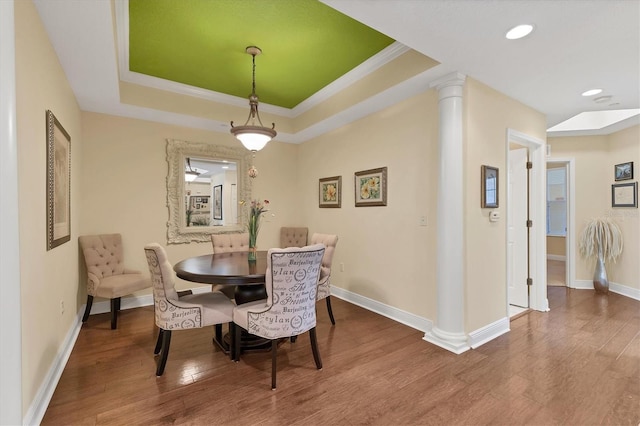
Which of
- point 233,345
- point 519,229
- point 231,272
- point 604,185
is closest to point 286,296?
point 231,272

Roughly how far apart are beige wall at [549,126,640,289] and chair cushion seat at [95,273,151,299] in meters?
6.55

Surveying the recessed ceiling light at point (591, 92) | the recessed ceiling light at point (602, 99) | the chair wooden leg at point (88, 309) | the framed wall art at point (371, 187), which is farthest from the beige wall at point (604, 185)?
the chair wooden leg at point (88, 309)

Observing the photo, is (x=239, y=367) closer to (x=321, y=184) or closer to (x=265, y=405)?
(x=265, y=405)

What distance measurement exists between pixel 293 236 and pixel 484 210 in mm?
2781

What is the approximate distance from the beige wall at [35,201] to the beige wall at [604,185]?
6565 mm

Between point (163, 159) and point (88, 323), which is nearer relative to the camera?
point (88, 323)

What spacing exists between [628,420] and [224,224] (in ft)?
14.6

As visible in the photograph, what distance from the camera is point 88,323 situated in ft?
10.5

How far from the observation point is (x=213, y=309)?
232 cm

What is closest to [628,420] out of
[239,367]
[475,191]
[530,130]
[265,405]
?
[475,191]

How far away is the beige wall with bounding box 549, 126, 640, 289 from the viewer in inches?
169

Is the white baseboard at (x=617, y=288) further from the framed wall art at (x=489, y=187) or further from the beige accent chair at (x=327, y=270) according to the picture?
the beige accent chair at (x=327, y=270)

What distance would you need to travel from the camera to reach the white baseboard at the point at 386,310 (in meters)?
3.05

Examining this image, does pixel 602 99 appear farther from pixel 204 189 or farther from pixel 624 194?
pixel 204 189
